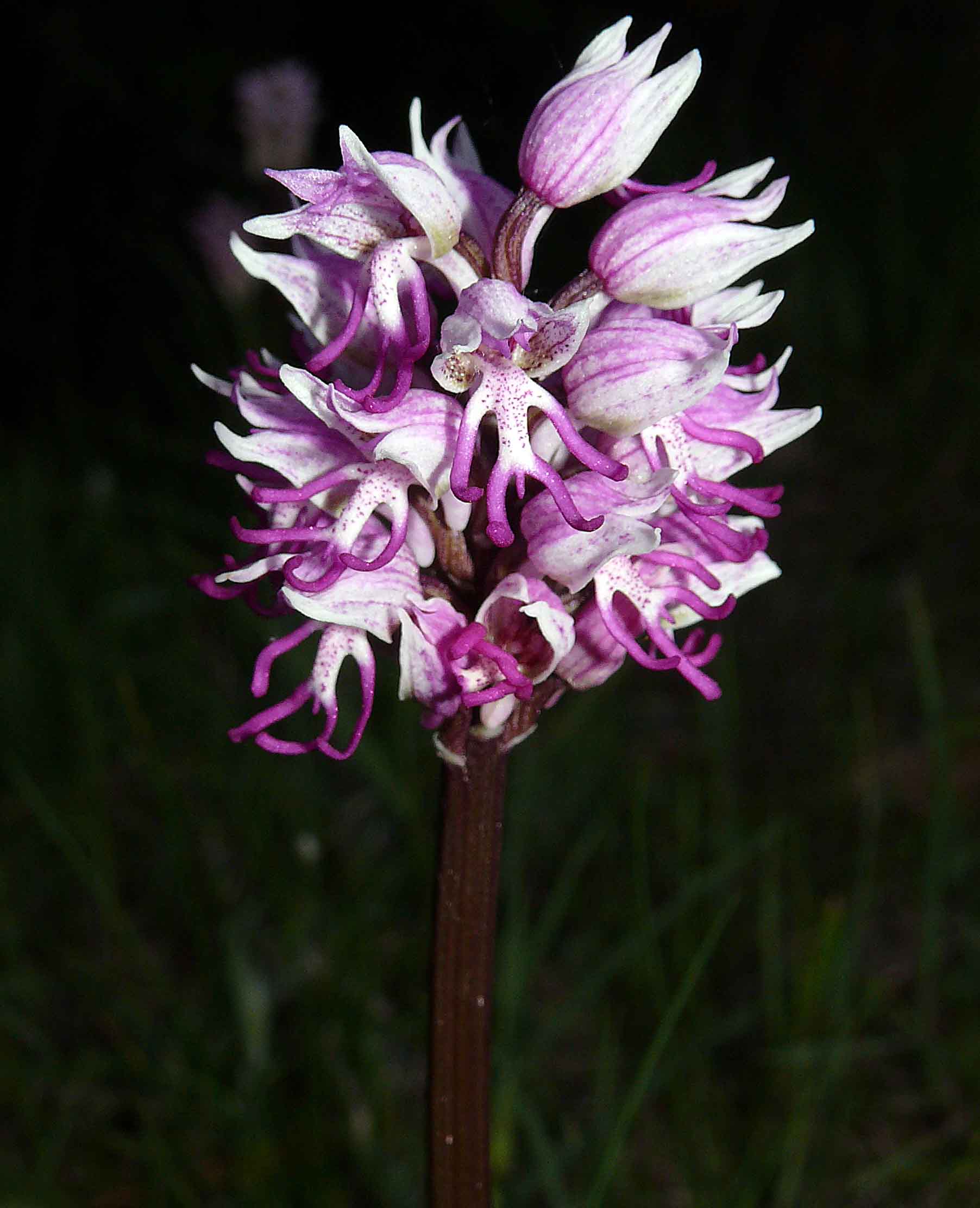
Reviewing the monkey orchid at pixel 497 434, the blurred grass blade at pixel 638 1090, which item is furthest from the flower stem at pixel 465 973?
the blurred grass blade at pixel 638 1090

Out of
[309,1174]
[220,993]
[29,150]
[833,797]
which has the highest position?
[29,150]

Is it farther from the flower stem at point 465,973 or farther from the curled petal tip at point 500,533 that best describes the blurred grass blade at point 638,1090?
the curled petal tip at point 500,533

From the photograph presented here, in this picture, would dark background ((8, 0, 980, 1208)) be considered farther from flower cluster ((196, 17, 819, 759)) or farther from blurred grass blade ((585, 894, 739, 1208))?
flower cluster ((196, 17, 819, 759))

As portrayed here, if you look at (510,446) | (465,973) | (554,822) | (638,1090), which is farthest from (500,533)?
(554,822)

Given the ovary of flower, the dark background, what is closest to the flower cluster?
the ovary of flower

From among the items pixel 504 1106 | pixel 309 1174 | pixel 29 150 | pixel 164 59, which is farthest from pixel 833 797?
pixel 29 150

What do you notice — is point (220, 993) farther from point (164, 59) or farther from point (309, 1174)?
point (164, 59)

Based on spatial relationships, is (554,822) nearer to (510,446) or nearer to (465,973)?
(465,973)
